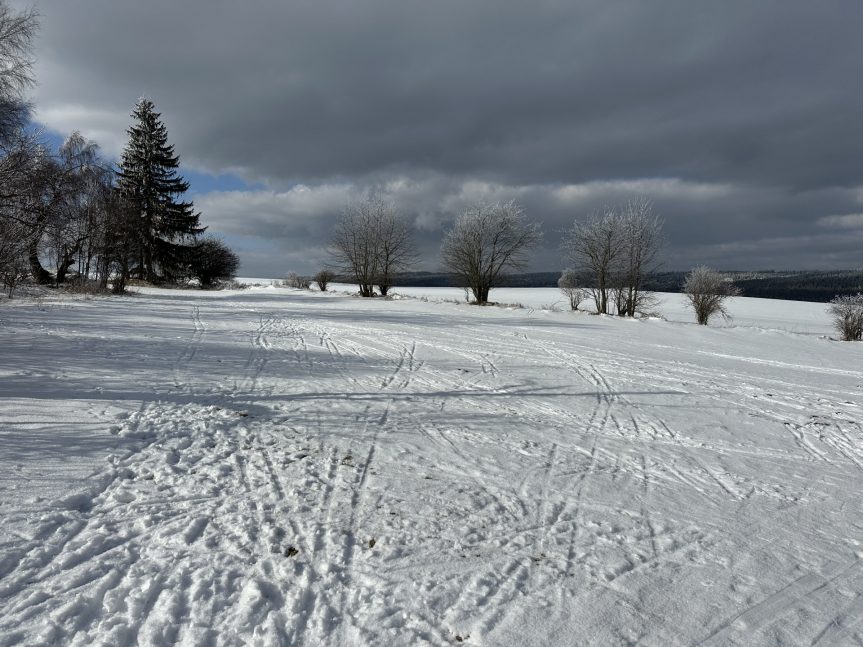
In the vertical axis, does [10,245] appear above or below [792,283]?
below

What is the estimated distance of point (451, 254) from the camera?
32.0 meters

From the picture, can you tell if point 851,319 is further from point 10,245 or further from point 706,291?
point 10,245

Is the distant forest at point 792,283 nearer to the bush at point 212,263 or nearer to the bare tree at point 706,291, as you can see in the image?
the bush at point 212,263

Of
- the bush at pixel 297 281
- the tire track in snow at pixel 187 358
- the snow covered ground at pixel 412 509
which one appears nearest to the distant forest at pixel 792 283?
the bush at pixel 297 281

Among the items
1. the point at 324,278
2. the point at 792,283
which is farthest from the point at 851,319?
the point at 792,283

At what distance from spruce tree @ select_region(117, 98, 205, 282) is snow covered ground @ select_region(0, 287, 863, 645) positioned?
3778 centimetres

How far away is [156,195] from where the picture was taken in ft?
136

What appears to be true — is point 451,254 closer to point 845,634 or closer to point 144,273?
point 144,273

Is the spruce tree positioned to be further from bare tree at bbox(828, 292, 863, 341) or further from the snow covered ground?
bare tree at bbox(828, 292, 863, 341)

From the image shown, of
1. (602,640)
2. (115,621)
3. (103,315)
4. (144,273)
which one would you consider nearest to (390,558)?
(602,640)

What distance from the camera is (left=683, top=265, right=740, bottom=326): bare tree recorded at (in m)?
29.7

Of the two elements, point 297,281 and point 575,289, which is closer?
point 575,289

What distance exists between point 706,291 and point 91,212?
36450mm

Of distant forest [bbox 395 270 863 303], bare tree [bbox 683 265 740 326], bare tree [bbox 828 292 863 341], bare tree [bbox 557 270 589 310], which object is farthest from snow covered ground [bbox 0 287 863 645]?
distant forest [bbox 395 270 863 303]
